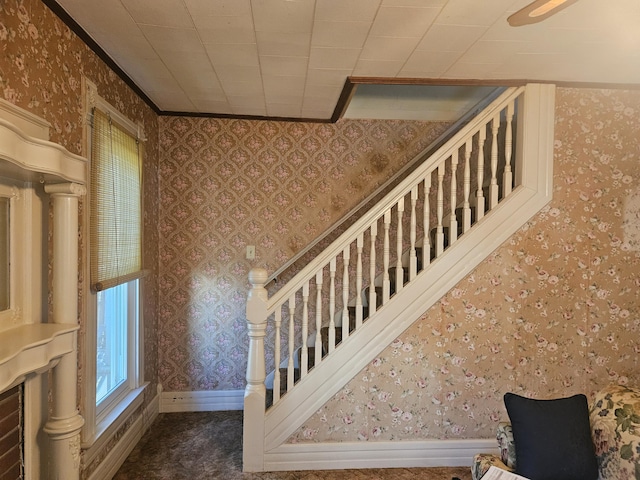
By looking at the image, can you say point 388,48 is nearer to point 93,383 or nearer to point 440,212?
point 440,212

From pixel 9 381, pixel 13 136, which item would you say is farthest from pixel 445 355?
pixel 13 136

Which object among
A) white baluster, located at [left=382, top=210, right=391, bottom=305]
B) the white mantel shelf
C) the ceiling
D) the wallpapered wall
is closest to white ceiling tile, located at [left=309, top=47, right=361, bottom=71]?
the ceiling

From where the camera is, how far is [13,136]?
1.13 m

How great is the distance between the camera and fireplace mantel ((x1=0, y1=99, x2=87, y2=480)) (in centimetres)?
143

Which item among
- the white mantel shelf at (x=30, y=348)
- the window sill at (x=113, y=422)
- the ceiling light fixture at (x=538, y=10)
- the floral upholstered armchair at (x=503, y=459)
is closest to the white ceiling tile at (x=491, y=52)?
the ceiling light fixture at (x=538, y=10)

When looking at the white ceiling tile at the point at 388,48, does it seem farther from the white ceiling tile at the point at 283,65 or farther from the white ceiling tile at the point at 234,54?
the white ceiling tile at the point at 234,54

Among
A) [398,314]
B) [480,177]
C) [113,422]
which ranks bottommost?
[113,422]

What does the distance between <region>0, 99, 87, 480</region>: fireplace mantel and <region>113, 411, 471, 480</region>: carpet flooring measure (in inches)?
35.9

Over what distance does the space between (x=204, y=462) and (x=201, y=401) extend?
0.81 metres

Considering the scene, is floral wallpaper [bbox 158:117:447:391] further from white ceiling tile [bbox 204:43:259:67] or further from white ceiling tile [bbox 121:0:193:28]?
white ceiling tile [bbox 121:0:193:28]

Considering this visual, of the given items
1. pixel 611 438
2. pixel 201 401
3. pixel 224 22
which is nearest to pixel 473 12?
pixel 224 22

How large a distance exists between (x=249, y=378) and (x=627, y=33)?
2.71 meters

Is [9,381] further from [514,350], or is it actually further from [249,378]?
[514,350]

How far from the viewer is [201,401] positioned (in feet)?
10.6
